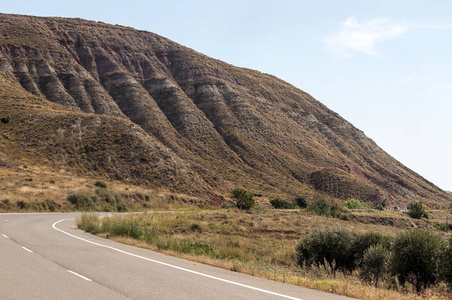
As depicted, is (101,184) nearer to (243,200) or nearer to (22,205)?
(22,205)

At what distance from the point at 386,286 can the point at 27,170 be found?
46.5 m

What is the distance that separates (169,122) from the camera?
281ft

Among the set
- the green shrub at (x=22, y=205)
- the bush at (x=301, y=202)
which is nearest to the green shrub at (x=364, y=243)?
the green shrub at (x=22, y=205)

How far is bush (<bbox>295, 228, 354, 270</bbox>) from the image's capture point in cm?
1516

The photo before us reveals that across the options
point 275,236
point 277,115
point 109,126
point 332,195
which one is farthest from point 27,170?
point 277,115

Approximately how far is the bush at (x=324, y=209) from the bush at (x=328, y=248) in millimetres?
35572

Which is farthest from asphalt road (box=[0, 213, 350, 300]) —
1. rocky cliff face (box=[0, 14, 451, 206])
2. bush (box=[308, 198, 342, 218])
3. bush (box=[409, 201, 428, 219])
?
bush (box=[409, 201, 428, 219])

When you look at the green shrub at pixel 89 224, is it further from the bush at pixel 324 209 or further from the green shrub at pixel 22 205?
the bush at pixel 324 209

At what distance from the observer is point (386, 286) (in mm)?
10695

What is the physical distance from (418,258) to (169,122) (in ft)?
254

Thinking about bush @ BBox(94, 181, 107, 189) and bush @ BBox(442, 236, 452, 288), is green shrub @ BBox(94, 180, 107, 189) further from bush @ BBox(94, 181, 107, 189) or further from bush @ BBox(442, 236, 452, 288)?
bush @ BBox(442, 236, 452, 288)

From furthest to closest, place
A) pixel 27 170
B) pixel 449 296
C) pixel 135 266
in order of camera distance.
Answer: pixel 27 170, pixel 135 266, pixel 449 296

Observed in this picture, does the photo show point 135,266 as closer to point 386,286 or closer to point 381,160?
point 386,286

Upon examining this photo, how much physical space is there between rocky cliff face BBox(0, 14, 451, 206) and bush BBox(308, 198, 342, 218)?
59.7 feet
